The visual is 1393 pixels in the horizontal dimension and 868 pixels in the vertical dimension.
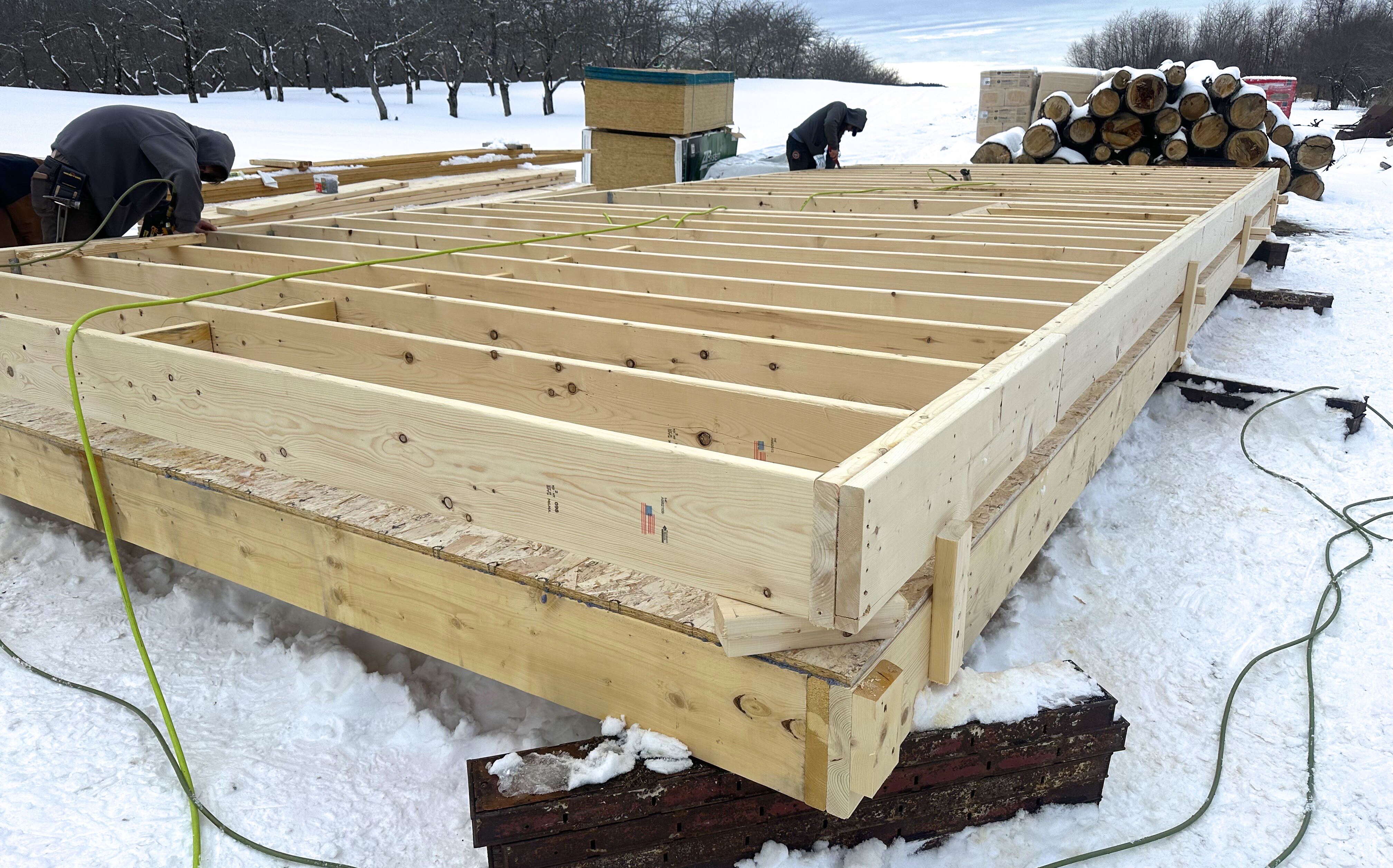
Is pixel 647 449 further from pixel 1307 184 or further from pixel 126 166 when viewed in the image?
pixel 1307 184

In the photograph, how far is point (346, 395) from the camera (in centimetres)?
224

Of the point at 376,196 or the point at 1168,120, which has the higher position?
the point at 1168,120

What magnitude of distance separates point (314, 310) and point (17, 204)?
15.2 ft

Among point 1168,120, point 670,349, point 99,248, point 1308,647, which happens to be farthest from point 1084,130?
point 99,248

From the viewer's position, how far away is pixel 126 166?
5332 mm

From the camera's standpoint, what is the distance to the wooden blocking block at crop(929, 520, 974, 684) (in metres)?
1.89

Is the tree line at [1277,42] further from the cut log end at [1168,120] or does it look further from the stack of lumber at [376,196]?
the stack of lumber at [376,196]

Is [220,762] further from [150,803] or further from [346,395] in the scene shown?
[346,395]

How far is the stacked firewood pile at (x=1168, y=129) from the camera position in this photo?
980cm

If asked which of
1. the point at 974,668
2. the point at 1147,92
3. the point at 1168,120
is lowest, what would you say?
the point at 974,668

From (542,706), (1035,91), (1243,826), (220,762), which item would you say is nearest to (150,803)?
(220,762)

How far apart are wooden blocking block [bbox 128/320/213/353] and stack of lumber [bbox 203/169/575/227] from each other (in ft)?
12.1

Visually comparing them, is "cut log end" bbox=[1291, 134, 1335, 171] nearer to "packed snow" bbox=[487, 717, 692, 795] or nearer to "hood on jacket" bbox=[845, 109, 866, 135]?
"hood on jacket" bbox=[845, 109, 866, 135]

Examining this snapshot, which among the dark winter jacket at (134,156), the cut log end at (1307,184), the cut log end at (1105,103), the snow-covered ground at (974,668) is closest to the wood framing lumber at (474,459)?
the snow-covered ground at (974,668)
